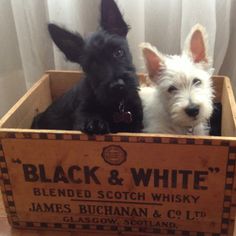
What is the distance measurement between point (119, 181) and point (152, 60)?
340 millimetres

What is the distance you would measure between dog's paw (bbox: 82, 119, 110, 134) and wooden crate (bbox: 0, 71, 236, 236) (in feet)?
0.05

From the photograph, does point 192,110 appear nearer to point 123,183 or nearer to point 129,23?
point 123,183

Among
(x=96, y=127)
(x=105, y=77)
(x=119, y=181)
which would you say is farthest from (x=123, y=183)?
(x=105, y=77)

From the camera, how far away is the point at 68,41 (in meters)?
1.03

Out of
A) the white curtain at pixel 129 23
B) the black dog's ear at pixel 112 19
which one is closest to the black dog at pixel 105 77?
the black dog's ear at pixel 112 19

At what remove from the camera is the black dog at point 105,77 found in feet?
3.18

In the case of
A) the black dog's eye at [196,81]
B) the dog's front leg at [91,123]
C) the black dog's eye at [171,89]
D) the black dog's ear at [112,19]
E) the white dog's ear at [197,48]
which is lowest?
the dog's front leg at [91,123]

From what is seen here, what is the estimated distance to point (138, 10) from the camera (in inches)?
49.7

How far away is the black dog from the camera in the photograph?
3.18 ft

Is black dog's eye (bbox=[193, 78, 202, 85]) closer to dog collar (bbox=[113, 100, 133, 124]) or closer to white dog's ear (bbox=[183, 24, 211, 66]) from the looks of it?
white dog's ear (bbox=[183, 24, 211, 66])

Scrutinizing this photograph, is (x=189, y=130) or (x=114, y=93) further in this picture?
(x=189, y=130)

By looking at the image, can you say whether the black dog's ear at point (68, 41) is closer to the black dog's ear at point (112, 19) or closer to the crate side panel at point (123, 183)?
the black dog's ear at point (112, 19)

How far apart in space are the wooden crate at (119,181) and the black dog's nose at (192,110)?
81 mm

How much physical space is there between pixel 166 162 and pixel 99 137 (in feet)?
0.59
